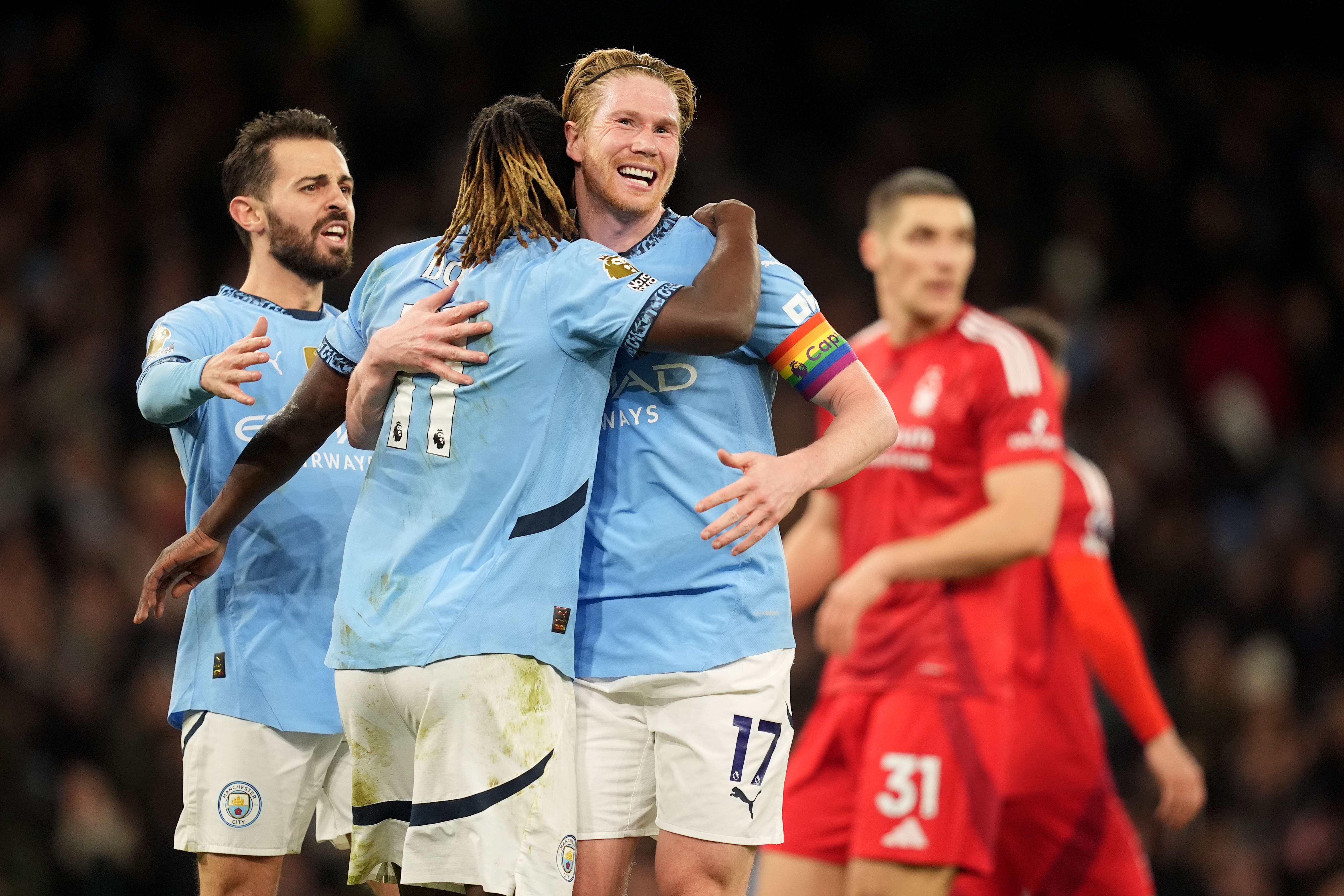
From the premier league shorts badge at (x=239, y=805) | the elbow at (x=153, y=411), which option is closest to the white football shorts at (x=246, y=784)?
the premier league shorts badge at (x=239, y=805)

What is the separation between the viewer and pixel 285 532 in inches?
170

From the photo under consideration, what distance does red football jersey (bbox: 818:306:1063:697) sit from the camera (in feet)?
16.4

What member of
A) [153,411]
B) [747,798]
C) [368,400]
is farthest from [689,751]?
[153,411]

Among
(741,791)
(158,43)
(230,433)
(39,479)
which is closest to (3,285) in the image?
(39,479)

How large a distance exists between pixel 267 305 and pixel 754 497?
2041 mm

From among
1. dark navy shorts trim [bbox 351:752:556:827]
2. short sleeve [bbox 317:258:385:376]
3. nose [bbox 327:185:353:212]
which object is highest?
nose [bbox 327:185:353:212]

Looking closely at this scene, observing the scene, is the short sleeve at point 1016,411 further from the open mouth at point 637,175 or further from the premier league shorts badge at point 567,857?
the premier league shorts badge at point 567,857

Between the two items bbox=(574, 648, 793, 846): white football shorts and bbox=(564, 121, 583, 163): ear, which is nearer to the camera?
bbox=(574, 648, 793, 846): white football shorts

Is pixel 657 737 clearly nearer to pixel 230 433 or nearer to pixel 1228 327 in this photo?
pixel 230 433

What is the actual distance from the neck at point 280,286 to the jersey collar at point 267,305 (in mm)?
12

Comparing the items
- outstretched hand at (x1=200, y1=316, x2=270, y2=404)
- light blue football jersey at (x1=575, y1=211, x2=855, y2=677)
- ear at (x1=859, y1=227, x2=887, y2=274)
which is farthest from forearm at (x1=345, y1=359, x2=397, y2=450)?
ear at (x1=859, y1=227, x2=887, y2=274)

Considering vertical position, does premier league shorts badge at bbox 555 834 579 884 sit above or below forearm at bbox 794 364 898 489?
below

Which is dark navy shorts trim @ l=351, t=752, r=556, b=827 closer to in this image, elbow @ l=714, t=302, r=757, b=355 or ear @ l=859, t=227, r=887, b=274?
elbow @ l=714, t=302, r=757, b=355

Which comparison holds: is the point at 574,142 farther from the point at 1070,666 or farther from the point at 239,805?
the point at 1070,666
